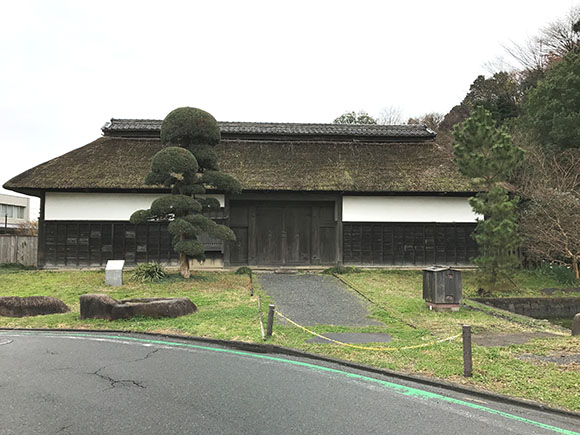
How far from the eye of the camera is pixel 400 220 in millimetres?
17000

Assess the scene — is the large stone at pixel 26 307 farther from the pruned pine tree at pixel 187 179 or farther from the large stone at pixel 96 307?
the pruned pine tree at pixel 187 179

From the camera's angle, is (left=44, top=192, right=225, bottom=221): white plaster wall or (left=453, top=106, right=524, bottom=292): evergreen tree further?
(left=44, top=192, right=225, bottom=221): white plaster wall

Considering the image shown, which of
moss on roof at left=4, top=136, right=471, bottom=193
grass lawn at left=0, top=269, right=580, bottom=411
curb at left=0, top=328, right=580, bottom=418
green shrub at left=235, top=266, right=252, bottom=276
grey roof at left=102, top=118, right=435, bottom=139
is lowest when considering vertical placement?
curb at left=0, top=328, right=580, bottom=418

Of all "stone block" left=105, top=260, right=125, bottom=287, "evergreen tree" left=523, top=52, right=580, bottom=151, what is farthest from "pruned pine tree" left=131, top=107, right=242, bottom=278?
"evergreen tree" left=523, top=52, right=580, bottom=151

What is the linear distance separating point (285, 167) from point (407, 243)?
599 centimetres

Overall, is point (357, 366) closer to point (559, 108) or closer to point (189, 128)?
point (189, 128)

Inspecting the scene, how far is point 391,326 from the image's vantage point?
810 cm

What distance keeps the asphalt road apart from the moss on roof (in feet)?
36.1

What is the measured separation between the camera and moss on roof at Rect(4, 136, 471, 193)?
53.0ft

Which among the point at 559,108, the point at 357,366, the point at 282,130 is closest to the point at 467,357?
the point at 357,366

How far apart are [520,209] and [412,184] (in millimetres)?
4561

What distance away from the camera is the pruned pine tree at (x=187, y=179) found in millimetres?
12125

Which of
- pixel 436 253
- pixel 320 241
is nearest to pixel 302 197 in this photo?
pixel 320 241

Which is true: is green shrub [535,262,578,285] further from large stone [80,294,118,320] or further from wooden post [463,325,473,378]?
large stone [80,294,118,320]
